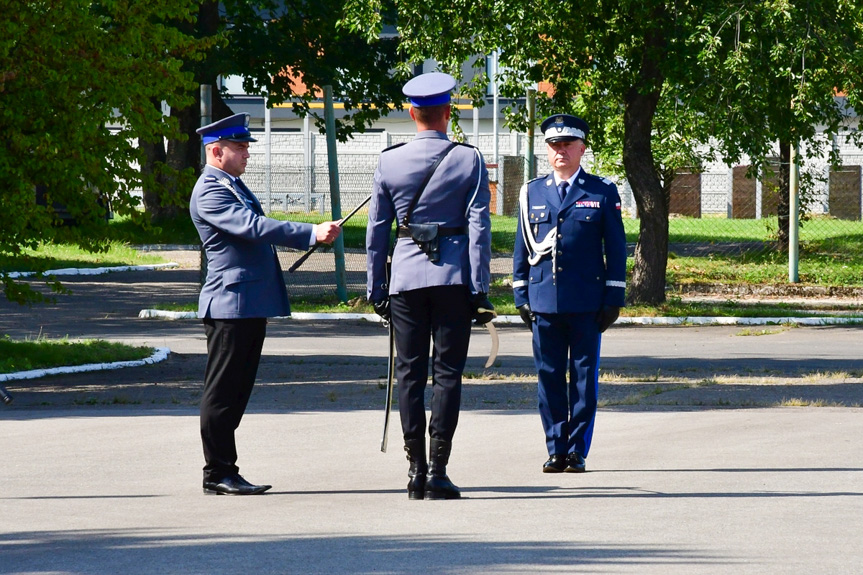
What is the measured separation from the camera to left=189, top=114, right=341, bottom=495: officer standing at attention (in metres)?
7.04

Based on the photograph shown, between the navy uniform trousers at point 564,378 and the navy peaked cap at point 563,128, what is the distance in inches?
38.9

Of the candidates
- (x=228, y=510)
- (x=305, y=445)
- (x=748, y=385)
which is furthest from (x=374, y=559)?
(x=748, y=385)

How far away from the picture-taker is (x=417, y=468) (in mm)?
6871

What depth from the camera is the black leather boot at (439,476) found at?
6.81 m

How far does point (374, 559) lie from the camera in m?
5.50

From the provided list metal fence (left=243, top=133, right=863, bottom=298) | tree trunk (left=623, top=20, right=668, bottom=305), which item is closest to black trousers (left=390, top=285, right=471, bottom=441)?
tree trunk (left=623, top=20, right=668, bottom=305)

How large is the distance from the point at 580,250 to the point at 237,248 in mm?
1948

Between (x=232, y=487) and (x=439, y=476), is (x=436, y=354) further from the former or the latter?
(x=232, y=487)

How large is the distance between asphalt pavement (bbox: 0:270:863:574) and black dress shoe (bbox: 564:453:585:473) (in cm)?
8

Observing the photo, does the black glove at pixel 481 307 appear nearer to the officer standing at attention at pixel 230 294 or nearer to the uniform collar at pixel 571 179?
the officer standing at attention at pixel 230 294

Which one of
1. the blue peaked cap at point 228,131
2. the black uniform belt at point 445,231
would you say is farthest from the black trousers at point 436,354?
the blue peaked cap at point 228,131

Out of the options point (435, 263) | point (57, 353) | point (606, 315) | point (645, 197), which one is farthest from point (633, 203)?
point (435, 263)

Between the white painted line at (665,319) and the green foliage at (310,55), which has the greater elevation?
the green foliage at (310,55)

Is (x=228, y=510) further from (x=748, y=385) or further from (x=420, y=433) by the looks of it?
(x=748, y=385)
